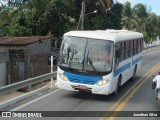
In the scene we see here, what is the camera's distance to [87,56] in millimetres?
13938

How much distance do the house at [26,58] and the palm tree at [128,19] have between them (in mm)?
46202

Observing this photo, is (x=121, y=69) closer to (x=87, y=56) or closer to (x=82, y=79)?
(x=87, y=56)

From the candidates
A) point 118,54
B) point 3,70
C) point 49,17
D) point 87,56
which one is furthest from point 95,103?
point 49,17

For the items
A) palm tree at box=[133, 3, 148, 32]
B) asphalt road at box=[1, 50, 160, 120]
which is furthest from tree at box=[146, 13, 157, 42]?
asphalt road at box=[1, 50, 160, 120]

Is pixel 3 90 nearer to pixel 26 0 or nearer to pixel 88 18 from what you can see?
pixel 26 0

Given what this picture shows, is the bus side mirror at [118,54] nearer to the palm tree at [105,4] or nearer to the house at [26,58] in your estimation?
the house at [26,58]

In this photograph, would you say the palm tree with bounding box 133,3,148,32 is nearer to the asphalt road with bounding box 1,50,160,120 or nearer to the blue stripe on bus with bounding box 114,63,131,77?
the blue stripe on bus with bounding box 114,63,131,77

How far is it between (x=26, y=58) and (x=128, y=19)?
52541 millimetres

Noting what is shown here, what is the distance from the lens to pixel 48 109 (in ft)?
40.2

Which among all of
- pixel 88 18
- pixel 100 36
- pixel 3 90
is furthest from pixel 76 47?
pixel 88 18

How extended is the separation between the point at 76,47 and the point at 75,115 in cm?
350

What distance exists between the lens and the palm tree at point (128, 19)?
70.6 metres

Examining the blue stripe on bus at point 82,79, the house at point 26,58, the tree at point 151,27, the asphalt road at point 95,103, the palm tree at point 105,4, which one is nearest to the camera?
the asphalt road at point 95,103

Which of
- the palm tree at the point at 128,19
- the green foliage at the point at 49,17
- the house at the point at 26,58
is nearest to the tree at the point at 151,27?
the palm tree at the point at 128,19
